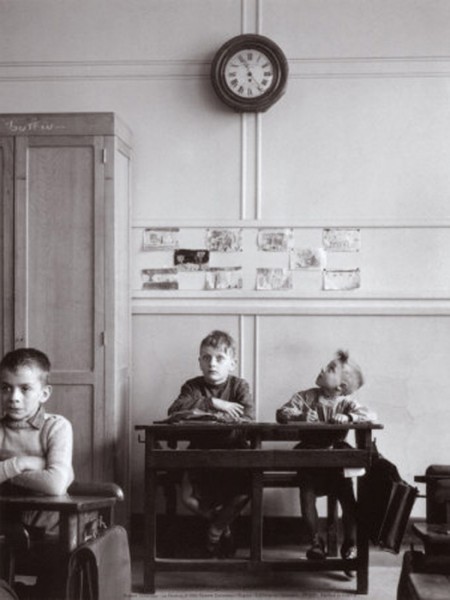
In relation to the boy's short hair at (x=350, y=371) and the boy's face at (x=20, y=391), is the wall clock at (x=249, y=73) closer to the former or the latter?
the boy's short hair at (x=350, y=371)

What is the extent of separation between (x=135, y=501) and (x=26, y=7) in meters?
3.02

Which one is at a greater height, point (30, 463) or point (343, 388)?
point (343, 388)

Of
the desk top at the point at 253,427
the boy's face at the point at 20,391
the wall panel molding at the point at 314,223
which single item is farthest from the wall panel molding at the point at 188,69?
the boy's face at the point at 20,391

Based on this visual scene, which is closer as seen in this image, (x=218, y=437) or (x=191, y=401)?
(x=218, y=437)

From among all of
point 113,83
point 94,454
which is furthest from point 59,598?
point 113,83

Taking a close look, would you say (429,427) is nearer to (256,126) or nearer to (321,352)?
(321,352)

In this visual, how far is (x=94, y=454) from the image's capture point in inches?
202

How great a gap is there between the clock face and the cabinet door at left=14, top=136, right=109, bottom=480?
94 centimetres

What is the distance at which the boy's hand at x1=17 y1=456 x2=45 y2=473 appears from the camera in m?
3.54

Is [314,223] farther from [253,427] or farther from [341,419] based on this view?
[253,427]

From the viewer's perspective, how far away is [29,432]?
3750 mm

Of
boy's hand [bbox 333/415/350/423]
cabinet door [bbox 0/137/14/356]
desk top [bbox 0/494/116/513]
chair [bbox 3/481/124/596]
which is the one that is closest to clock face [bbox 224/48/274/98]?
cabinet door [bbox 0/137/14/356]

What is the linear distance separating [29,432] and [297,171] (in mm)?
2593

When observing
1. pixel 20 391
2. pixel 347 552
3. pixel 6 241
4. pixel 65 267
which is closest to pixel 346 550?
pixel 347 552
